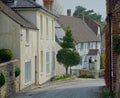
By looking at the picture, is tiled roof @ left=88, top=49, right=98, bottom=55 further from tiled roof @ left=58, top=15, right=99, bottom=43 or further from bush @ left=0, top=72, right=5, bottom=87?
bush @ left=0, top=72, right=5, bottom=87

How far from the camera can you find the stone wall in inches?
882

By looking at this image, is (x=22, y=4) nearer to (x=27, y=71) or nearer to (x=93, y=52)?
(x=27, y=71)

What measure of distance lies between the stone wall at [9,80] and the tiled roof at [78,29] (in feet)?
113

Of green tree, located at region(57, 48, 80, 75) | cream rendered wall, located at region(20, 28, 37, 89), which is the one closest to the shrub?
cream rendered wall, located at region(20, 28, 37, 89)

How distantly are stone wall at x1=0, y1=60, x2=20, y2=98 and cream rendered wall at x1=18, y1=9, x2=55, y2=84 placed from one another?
7024mm

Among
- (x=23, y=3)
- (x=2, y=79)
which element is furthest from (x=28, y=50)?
(x=2, y=79)

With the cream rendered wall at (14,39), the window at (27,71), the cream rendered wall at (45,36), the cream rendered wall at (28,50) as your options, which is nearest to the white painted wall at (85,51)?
the cream rendered wall at (45,36)

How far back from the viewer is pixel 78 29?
67.8 metres

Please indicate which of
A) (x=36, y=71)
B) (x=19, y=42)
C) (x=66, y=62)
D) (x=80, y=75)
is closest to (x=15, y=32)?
(x=19, y=42)

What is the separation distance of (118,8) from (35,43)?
15058 millimetres

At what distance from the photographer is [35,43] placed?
3294 cm

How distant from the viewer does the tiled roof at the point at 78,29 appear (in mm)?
62862

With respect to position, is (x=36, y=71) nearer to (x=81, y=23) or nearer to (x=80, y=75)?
(x=80, y=75)

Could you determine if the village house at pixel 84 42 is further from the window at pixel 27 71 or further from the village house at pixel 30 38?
the window at pixel 27 71
